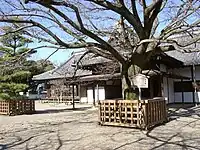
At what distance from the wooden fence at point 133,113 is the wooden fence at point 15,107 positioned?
323 inches

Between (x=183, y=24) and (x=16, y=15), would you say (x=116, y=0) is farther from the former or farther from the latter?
(x=16, y=15)

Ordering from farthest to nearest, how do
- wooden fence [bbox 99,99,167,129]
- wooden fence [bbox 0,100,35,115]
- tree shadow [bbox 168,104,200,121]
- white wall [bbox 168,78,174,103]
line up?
white wall [bbox 168,78,174,103], wooden fence [bbox 0,100,35,115], tree shadow [bbox 168,104,200,121], wooden fence [bbox 99,99,167,129]

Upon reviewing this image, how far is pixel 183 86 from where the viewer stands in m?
20.9

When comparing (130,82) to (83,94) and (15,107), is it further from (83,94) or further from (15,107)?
(83,94)

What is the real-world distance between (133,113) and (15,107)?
9798 millimetres

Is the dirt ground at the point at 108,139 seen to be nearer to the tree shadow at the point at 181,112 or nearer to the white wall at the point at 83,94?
the tree shadow at the point at 181,112

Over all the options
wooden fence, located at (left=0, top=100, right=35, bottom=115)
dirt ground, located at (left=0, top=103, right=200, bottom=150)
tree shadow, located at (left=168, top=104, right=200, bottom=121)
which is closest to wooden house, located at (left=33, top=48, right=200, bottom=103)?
tree shadow, located at (left=168, top=104, right=200, bottom=121)

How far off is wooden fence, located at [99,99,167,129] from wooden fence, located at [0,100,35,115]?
8.21m

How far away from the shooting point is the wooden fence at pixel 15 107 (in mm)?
16609

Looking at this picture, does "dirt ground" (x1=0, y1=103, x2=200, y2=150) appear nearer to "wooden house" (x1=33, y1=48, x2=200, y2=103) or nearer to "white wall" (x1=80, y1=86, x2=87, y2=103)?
"wooden house" (x1=33, y1=48, x2=200, y2=103)

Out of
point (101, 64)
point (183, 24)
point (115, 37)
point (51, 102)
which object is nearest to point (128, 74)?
point (115, 37)

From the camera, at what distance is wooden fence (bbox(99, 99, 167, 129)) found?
9.18 meters

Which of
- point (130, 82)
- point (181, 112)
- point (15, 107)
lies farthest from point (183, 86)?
point (15, 107)

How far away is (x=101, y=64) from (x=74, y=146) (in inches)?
491
